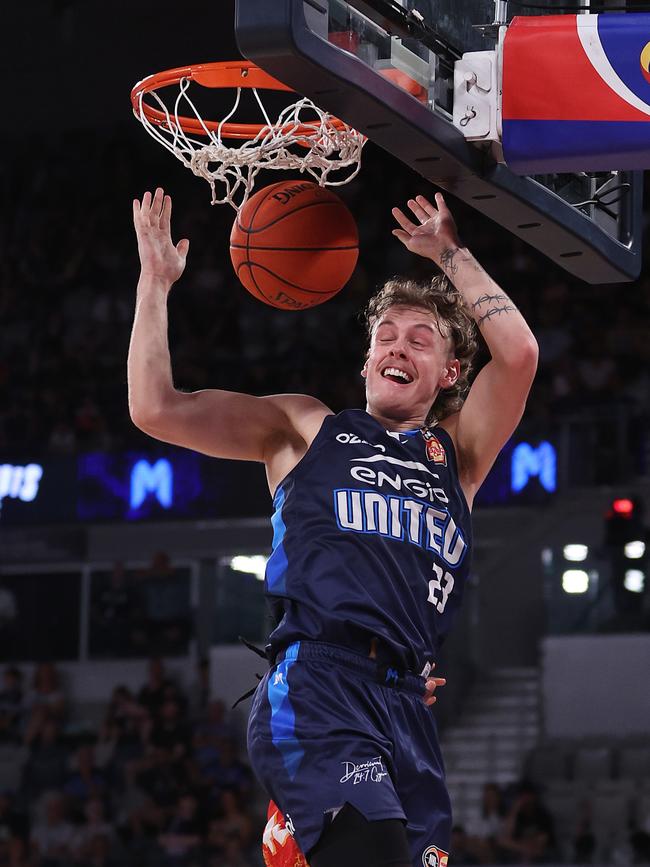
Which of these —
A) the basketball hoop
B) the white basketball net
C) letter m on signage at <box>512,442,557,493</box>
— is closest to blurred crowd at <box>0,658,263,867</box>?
letter m on signage at <box>512,442,557,493</box>

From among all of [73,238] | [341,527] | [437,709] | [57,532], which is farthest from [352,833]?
[73,238]

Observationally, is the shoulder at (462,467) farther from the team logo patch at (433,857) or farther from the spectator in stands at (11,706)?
the spectator in stands at (11,706)

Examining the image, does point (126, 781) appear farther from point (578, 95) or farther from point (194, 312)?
point (578, 95)

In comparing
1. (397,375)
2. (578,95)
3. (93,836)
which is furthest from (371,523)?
(93,836)

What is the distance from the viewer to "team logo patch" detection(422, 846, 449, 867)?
3.47m

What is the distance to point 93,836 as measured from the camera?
454 inches

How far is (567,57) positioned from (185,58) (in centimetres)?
1362

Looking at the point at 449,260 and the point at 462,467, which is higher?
Result: the point at 449,260

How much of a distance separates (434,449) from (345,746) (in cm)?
89

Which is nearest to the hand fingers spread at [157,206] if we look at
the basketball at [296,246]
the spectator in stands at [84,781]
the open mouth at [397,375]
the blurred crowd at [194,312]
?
the basketball at [296,246]

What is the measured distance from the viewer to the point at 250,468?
13.6 metres

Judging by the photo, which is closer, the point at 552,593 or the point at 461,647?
the point at 552,593

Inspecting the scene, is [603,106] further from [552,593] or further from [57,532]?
[57,532]

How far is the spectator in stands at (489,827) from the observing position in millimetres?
10000
